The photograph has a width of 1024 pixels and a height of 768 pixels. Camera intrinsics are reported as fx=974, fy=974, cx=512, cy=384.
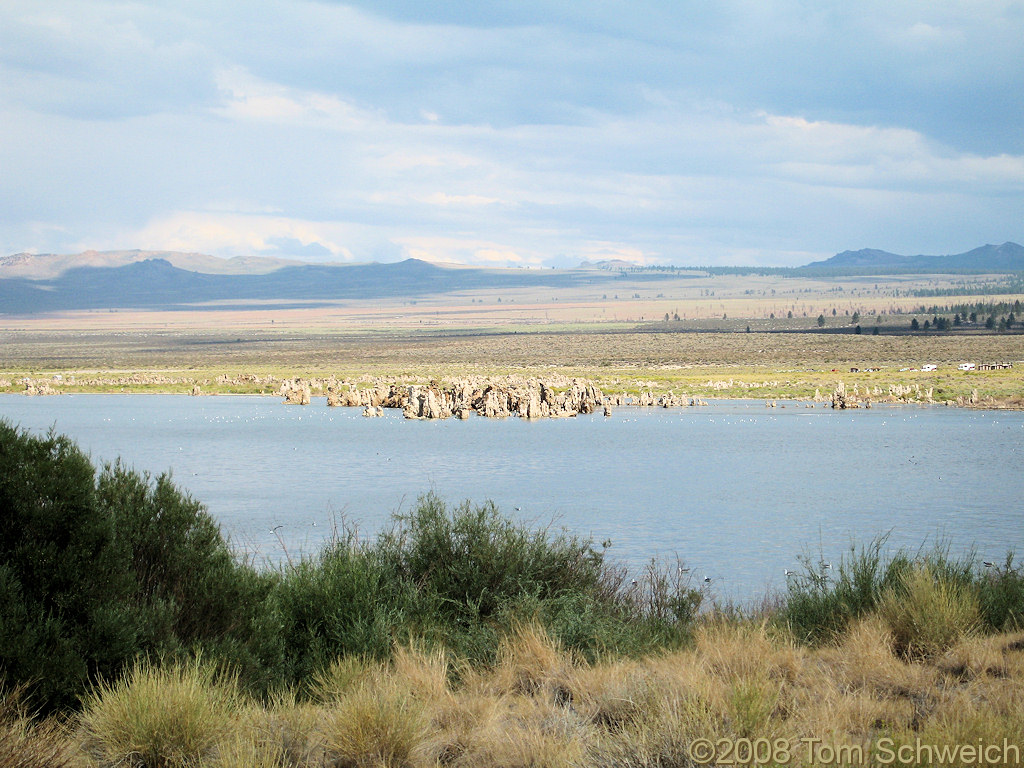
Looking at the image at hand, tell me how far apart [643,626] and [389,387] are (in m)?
35.0

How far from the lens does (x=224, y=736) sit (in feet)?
16.4

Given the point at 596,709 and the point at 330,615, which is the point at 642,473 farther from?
the point at 596,709

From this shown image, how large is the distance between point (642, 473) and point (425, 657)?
15573 millimetres

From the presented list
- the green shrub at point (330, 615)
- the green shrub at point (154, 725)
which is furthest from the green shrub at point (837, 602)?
the green shrub at point (154, 725)

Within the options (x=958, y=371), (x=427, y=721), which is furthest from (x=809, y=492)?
(x=958, y=371)

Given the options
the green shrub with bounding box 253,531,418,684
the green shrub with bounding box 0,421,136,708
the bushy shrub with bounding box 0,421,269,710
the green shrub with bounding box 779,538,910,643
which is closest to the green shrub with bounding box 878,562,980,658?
the green shrub with bounding box 779,538,910,643

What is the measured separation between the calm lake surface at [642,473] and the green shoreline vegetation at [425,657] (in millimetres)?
1059

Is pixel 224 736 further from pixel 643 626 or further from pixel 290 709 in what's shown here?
pixel 643 626

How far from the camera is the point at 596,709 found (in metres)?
5.74

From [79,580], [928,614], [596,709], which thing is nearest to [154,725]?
[79,580]

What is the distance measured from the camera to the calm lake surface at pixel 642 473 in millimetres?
14305

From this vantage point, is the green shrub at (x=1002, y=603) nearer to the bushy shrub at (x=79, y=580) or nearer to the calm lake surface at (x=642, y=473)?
the calm lake surface at (x=642, y=473)

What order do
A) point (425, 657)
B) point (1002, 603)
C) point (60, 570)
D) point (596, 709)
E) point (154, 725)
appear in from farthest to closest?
1. point (1002, 603)
2. point (425, 657)
3. point (596, 709)
4. point (60, 570)
5. point (154, 725)

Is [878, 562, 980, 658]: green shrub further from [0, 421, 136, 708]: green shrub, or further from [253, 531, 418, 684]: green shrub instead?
[0, 421, 136, 708]: green shrub
